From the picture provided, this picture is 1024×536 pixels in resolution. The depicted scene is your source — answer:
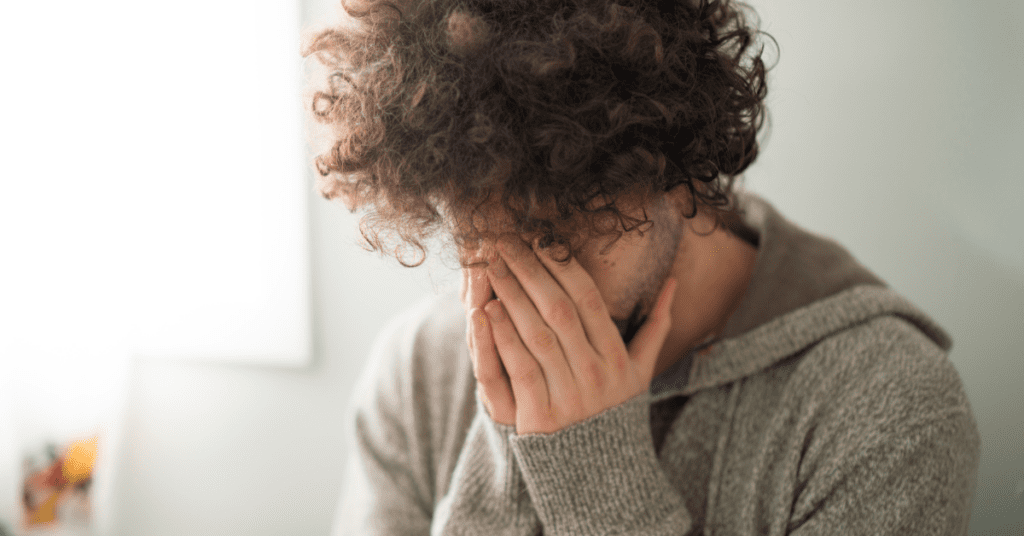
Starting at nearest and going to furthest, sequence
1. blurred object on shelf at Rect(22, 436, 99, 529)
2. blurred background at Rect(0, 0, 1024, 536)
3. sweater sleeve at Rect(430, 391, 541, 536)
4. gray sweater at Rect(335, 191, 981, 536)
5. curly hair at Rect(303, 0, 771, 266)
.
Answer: curly hair at Rect(303, 0, 771, 266)
gray sweater at Rect(335, 191, 981, 536)
sweater sleeve at Rect(430, 391, 541, 536)
blurred background at Rect(0, 0, 1024, 536)
blurred object on shelf at Rect(22, 436, 99, 529)

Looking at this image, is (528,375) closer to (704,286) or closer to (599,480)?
(599,480)

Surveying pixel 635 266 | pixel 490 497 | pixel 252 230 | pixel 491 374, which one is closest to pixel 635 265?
pixel 635 266

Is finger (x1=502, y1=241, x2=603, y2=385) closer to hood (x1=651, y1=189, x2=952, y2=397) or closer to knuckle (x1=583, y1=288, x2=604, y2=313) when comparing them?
knuckle (x1=583, y1=288, x2=604, y2=313)

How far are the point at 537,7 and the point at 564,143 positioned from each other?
4.9 inches

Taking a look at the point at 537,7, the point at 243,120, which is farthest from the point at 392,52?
the point at 243,120

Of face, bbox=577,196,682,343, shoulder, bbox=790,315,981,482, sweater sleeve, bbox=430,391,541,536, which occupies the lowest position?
sweater sleeve, bbox=430,391,541,536

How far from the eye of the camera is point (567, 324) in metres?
0.73

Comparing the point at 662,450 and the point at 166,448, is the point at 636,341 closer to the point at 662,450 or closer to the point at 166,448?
the point at 662,450

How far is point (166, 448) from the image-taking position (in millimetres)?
1511

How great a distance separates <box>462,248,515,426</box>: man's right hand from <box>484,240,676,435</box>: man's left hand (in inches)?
0.5

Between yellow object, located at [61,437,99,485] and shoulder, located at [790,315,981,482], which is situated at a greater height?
shoulder, located at [790,315,981,482]

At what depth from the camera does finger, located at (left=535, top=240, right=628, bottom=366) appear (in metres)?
0.72

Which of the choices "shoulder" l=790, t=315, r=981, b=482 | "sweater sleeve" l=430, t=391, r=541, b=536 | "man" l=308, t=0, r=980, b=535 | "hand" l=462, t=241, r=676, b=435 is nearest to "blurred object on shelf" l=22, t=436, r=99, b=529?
"man" l=308, t=0, r=980, b=535

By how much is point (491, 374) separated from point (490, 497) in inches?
6.7
